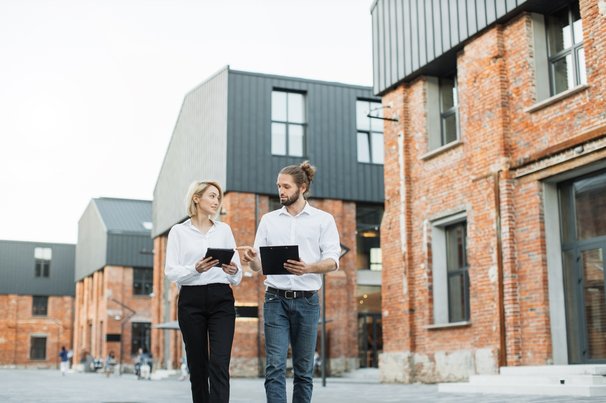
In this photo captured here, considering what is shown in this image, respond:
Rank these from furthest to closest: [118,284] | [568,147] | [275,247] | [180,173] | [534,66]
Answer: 1. [118,284]
2. [180,173]
3. [534,66]
4. [568,147]
5. [275,247]

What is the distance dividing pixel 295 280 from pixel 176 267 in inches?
35.3

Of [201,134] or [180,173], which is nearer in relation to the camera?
[201,134]

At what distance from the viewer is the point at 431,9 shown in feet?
57.8

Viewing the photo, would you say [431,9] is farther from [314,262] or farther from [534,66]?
[314,262]

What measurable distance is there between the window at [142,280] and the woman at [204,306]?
44.0 metres

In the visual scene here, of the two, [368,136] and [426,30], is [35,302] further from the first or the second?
[426,30]

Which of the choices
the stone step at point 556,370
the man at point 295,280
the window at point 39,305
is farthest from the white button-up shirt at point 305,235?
the window at point 39,305

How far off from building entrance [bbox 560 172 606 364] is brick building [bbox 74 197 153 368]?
33732 millimetres

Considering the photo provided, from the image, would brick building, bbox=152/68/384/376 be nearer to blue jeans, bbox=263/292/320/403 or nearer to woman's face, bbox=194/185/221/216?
woman's face, bbox=194/185/221/216

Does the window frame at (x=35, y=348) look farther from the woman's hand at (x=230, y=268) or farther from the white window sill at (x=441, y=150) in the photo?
the woman's hand at (x=230, y=268)

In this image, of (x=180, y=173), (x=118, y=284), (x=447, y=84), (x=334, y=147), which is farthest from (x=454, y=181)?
(x=118, y=284)

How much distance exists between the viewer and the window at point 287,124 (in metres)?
29.8

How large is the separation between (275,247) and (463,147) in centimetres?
1196

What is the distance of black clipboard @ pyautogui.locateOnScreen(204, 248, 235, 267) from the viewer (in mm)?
5523
